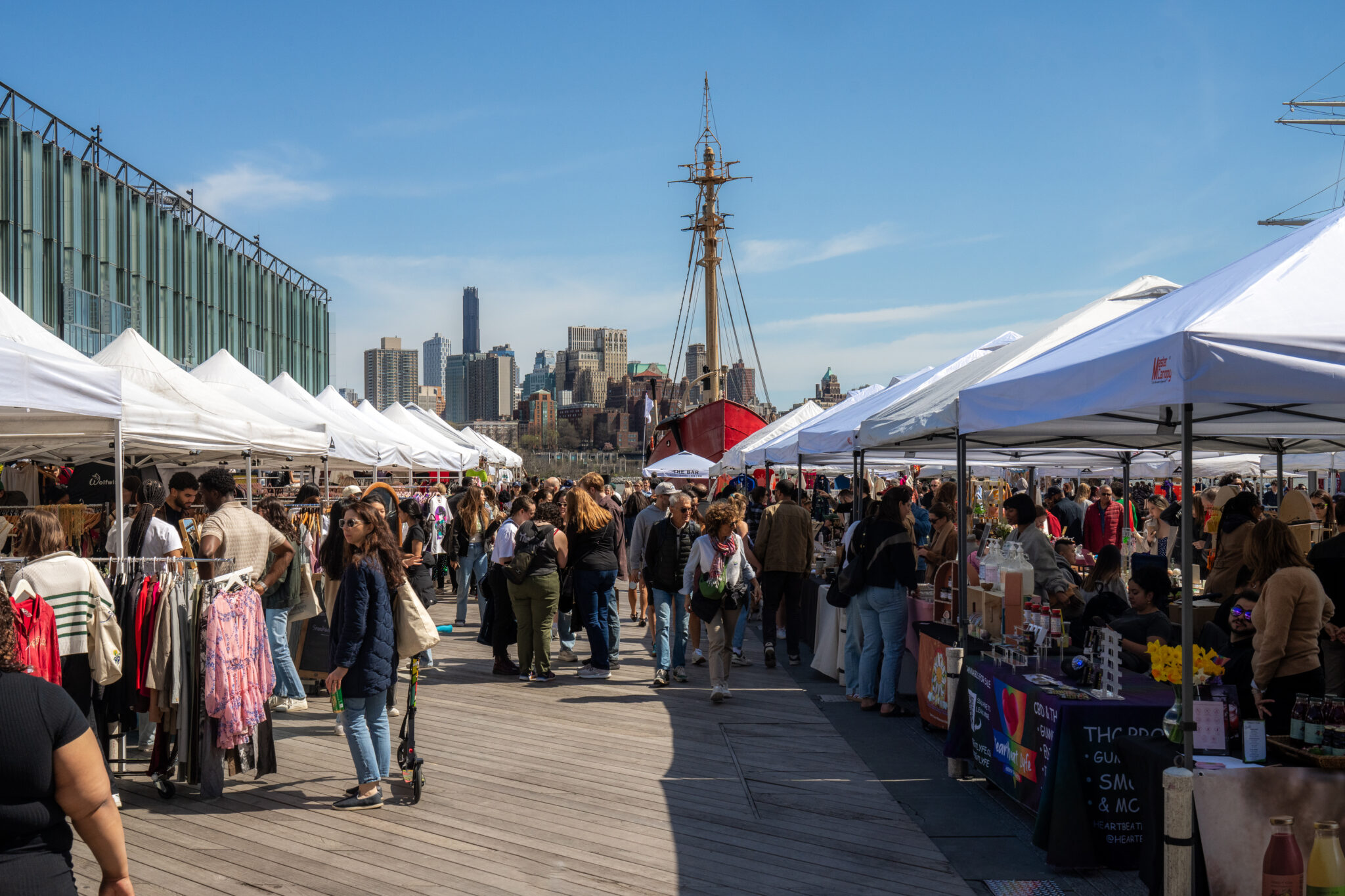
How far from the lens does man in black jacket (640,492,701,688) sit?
31.6 feet

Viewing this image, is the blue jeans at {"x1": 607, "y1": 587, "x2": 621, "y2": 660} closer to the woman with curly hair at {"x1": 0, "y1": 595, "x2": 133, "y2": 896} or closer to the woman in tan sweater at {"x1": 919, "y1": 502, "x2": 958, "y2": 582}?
the woman in tan sweater at {"x1": 919, "y1": 502, "x2": 958, "y2": 582}

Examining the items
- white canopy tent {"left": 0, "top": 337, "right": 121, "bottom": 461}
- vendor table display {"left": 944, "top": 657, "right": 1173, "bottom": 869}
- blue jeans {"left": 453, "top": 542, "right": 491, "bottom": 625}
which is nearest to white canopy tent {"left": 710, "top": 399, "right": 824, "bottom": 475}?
blue jeans {"left": 453, "top": 542, "right": 491, "bottom": 625}

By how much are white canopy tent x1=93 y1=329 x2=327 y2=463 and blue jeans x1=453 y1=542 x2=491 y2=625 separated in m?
2.59

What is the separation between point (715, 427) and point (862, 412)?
19.6 metres

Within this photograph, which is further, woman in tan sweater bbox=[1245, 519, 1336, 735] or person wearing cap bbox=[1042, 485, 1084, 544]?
person wearing cap bbox=[1042, 485, 1084, 544]

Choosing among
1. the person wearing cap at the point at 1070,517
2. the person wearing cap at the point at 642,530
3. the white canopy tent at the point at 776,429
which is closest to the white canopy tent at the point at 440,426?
the white canopy tent at the point at 776,429

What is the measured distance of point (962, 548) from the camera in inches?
282

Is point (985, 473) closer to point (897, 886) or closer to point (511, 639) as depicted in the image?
point (511, 639)

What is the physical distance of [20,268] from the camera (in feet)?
96.0

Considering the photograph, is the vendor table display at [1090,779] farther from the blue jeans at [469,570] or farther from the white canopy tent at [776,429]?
the white canopy tent at [776,429]

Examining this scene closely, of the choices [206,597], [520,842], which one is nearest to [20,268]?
[206,597]

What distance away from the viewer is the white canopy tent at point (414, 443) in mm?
19766

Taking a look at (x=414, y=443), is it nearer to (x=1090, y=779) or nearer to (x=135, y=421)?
(x=135, y=421)

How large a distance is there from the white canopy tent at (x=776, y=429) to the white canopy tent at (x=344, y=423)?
5645 mm
